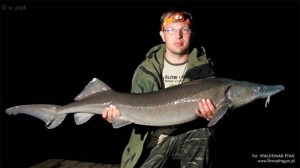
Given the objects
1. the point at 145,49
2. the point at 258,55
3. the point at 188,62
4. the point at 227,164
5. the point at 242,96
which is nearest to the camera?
the point at 242,96

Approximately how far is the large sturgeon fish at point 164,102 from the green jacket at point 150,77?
0.19 metres

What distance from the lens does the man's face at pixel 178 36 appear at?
304 centimetres

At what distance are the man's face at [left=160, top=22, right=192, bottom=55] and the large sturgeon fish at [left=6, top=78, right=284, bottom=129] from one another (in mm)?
372

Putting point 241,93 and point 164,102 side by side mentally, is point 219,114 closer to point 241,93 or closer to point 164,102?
point 241,93

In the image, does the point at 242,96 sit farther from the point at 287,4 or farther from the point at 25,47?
the point at 287,4

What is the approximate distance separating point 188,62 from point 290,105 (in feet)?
18.2

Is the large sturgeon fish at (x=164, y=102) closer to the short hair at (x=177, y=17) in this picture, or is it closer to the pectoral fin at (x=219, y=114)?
the pectoral fin at (x=219, y=114)

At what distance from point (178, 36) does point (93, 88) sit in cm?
90

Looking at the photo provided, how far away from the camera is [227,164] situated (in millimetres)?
4781

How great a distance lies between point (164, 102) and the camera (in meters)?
2.89

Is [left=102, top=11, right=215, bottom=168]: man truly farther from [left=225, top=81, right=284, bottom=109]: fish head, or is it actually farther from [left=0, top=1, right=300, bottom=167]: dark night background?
[left=0, top=1, right=300, bottom=167]: dark night background

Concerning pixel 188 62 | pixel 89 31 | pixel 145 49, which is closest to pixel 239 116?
pixel 145 49

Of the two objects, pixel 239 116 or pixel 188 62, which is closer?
pixel 188 62

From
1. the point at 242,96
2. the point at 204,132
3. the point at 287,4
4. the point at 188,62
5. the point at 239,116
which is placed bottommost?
the point at 239,116
